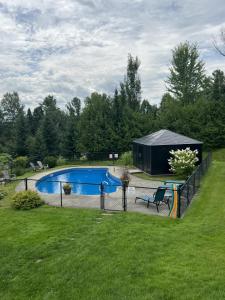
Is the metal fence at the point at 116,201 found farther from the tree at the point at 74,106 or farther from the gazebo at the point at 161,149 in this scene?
the tree at the point at 74,106

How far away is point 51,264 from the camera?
6320 mm

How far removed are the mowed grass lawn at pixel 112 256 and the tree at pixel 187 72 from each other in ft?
106

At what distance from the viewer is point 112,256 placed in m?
6.61

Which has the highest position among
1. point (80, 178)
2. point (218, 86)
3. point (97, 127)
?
point (218, 86)

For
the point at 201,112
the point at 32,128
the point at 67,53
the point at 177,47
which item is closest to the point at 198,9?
the point at 67,53

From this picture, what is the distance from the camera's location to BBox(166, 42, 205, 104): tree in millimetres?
40438

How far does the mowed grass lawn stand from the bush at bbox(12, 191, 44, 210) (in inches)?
42.4

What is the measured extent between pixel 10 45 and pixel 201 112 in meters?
20.8

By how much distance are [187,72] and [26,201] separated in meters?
34.2

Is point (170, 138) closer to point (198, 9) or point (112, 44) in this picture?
point (112, 44)

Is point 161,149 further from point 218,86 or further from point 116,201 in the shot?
point 218,86

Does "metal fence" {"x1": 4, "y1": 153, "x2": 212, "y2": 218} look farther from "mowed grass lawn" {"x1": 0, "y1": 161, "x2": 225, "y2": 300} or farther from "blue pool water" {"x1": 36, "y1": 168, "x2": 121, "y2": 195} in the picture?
"blue pool water" {"x1": 36, "y1": 168, "x2": 121, "y2": 195}

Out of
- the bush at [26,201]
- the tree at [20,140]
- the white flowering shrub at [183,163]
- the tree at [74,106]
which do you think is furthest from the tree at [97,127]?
the tree at [74,106]

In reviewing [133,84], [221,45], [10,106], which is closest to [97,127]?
[133,84]
